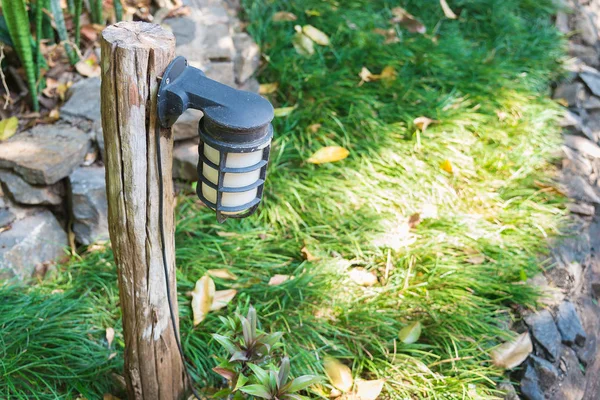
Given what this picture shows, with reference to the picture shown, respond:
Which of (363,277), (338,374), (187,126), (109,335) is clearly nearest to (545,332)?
(363,277)

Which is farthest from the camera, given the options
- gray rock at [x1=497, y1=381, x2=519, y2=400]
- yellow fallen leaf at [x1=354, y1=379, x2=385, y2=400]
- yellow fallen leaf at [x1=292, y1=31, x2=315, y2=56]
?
yellow fallen leaf at [x1=292, y1=31, x2=315, y2=56]

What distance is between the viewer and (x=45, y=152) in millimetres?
2590

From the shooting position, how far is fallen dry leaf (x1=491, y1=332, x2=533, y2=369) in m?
2.28

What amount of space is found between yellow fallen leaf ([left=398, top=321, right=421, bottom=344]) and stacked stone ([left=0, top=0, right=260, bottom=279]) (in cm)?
130

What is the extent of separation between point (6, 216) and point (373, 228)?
64.4 inches

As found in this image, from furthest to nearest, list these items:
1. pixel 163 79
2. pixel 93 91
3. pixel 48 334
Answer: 1. pixel 93 91
2. pixel 48 334
3. pixel 163 79

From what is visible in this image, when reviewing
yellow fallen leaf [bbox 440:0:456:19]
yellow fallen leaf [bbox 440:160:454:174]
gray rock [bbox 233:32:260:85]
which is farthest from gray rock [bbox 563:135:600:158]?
gray rock [bbox 233:32:260:85]

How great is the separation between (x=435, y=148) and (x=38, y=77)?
2063 millimetres

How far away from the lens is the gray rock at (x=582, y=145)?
348 cm

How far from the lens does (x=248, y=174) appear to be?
150 cm

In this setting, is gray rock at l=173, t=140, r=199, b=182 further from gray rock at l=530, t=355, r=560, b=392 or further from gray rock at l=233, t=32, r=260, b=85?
gray rock at l=530, t=355, r=560, b=392

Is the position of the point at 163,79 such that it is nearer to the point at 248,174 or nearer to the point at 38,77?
the point at 248,174

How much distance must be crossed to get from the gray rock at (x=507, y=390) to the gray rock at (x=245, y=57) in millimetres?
2074

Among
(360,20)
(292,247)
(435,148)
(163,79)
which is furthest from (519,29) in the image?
(163,79)
